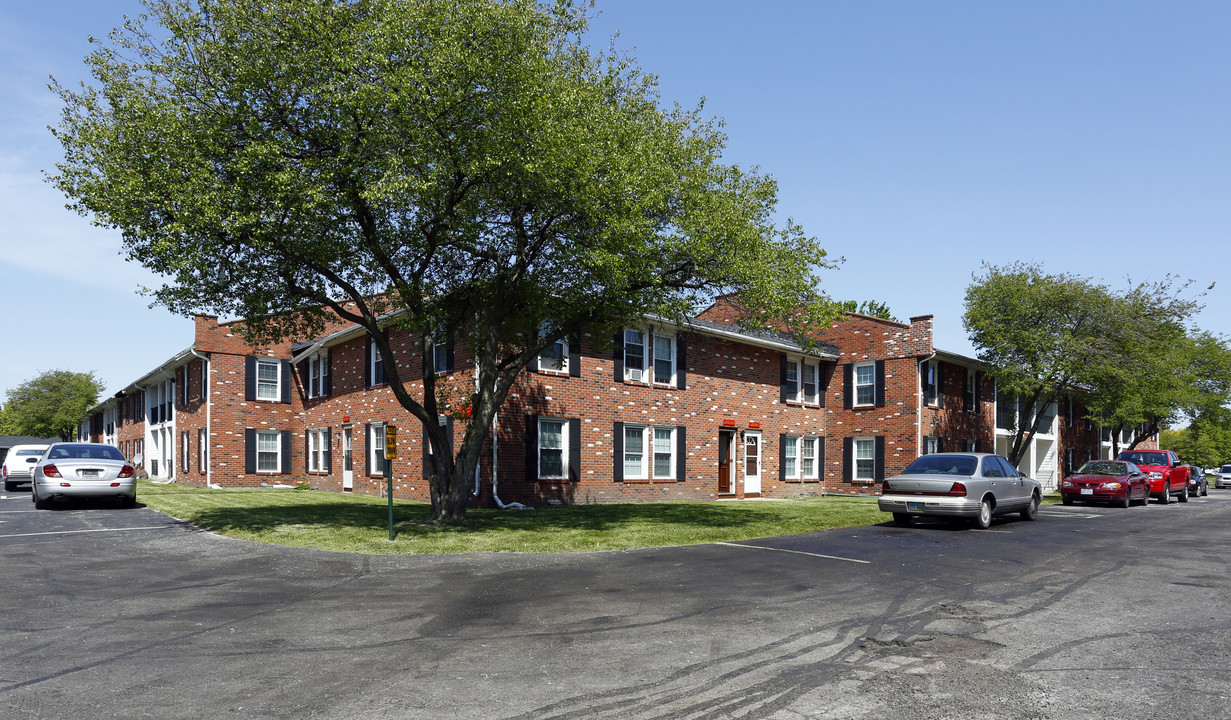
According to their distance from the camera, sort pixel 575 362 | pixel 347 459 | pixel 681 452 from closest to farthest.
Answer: pixel 575 362 → pixel 681 452 → pixel 347 459

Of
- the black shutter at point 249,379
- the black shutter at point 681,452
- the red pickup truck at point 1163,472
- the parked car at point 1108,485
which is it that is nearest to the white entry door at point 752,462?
the black shutter at point 681,452

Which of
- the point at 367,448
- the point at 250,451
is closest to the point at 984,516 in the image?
the point at 367,448

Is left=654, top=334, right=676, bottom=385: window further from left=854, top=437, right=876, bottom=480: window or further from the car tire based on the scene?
the car tire

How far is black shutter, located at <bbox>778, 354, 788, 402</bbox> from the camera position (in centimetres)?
2906

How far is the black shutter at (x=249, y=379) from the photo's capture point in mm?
31266

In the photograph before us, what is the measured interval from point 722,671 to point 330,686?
272 centimetres

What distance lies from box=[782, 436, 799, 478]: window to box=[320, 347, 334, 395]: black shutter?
16670mm

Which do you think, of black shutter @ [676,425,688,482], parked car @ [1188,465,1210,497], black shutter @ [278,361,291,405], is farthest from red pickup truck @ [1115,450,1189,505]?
black shutter @ [278,361,291,405]

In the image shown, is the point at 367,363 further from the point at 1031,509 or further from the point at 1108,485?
the point at 1108,485

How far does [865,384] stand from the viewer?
30.7m

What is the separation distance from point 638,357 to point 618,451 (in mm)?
2910

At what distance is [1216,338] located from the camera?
142ft

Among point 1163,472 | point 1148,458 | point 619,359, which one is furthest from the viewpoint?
point 1148,458

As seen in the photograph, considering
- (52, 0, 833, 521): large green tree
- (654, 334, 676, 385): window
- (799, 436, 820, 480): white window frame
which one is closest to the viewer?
(52, 0, 833, 521): large green tree
